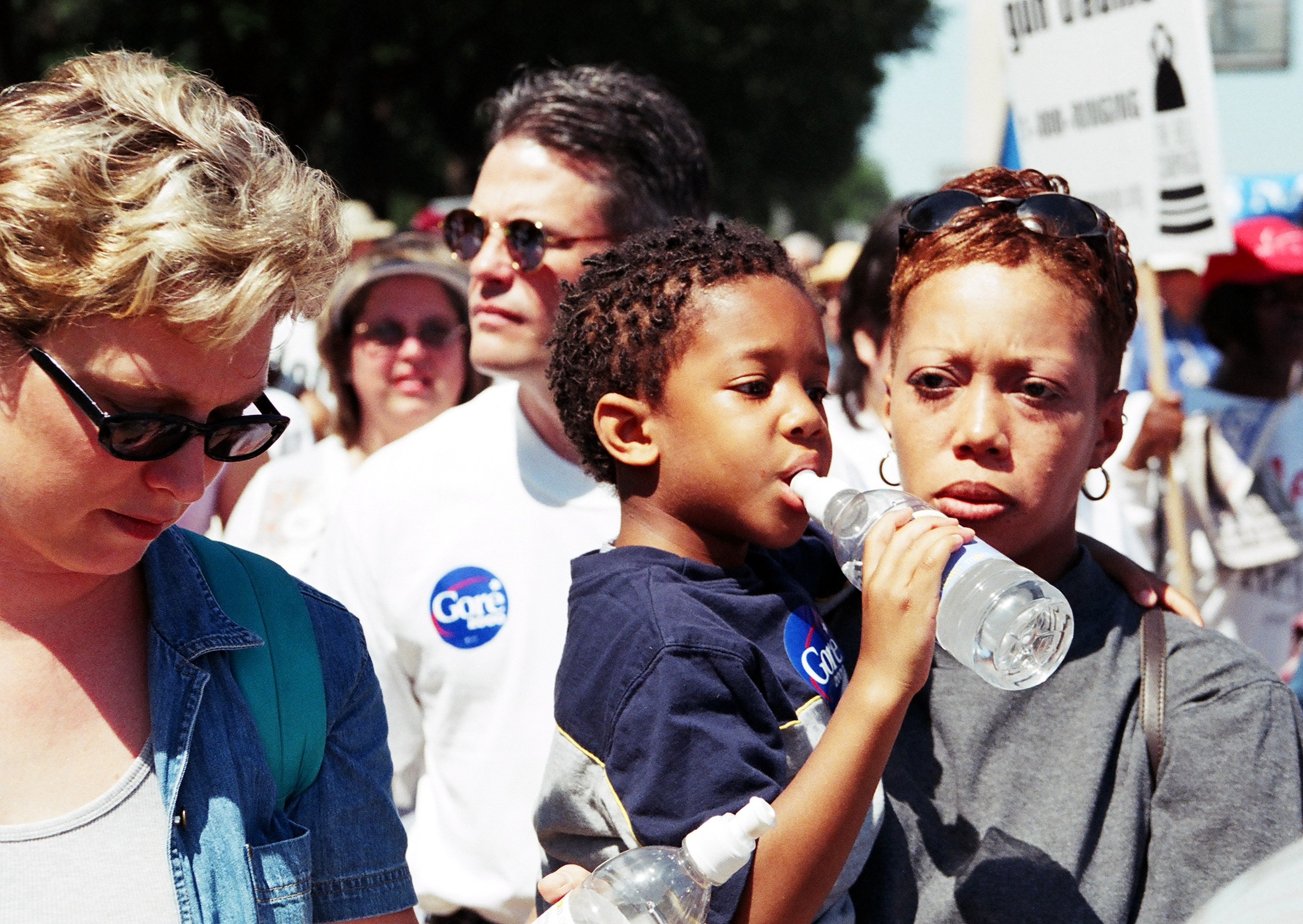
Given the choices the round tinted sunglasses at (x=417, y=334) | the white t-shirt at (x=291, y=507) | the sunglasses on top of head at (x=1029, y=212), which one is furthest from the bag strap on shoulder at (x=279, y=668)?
the round tinted sunglasses at (x=417, y=334)

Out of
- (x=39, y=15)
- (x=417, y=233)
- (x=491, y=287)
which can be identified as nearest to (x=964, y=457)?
(x=491, y=287)

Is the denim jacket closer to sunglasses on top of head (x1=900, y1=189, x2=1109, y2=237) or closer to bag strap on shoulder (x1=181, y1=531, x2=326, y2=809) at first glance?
bag strap on shoulder (x1=181, y1=531, x2=326, y2=809)

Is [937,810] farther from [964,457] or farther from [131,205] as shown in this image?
[131,205]

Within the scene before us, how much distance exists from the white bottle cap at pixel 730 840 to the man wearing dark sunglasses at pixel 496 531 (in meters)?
1.23

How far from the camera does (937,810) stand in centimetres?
218

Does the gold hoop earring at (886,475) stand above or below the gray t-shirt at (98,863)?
below

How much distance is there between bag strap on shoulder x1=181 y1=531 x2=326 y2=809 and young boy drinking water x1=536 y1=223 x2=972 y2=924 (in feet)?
1.26

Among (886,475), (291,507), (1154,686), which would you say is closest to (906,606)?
(1154,686)

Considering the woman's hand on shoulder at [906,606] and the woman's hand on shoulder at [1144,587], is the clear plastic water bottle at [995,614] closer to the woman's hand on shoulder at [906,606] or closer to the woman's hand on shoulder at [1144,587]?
the woman's hand on shoulder at [906,606]

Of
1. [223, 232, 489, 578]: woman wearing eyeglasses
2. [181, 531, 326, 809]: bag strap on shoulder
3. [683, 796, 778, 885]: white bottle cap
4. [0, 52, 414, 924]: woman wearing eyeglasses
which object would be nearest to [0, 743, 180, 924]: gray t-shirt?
[0, 52, 414, 924]: woman wearing eyeglasses

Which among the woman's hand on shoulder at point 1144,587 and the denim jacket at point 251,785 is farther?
the woman's hand on shoulder at point 1144,587

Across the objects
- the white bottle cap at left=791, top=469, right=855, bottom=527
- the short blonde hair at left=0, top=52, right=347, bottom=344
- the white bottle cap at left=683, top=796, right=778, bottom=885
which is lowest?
the white bottle cap at left=683, top=796, right=778, bottom=885

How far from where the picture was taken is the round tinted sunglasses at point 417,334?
5309 mm

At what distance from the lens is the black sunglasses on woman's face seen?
173 cm
